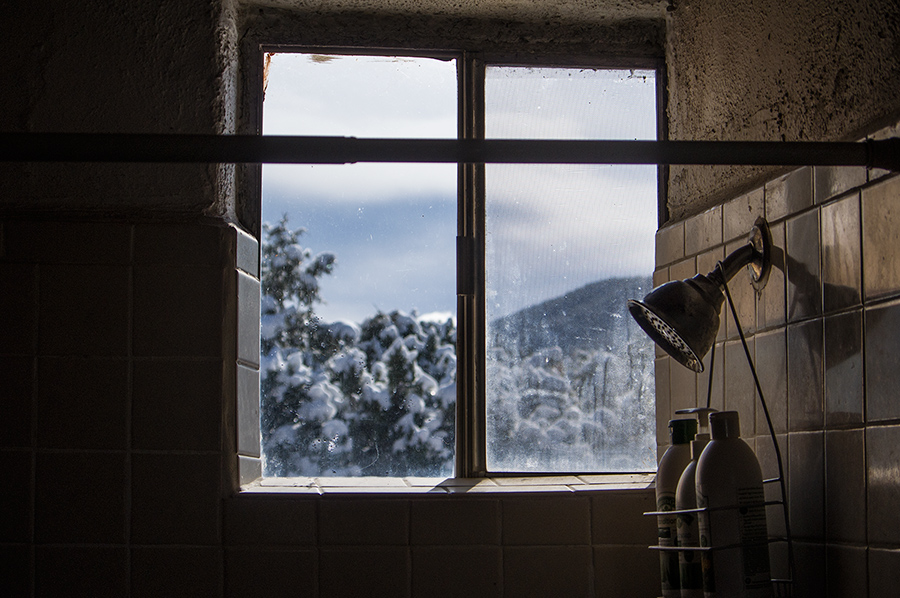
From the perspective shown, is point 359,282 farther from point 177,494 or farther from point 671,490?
point 671,490

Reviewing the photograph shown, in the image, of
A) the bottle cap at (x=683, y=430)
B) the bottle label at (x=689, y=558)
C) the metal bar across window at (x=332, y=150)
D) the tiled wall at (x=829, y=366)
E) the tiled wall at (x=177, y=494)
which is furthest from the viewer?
the tiled wall at (x=177, y=494)

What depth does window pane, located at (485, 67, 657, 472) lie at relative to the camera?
1589 millimetres

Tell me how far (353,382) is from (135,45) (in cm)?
72

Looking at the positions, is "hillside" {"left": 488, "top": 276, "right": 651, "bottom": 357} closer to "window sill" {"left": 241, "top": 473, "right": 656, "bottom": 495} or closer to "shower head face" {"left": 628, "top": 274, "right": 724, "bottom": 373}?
"window sill" {"left": 241, "top": 473, "right": 656, "bottom": 495}

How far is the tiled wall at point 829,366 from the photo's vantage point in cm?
91

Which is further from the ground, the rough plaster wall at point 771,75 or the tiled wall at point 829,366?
the rough plaster wall at point 771,75

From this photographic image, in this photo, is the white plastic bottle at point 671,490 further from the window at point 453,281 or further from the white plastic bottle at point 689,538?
the window at point 453,281

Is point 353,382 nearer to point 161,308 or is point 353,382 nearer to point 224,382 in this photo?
point 224,382

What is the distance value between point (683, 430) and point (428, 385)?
1.88ft

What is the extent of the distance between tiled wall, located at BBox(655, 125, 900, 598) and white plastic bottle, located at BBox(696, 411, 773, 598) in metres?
0.10

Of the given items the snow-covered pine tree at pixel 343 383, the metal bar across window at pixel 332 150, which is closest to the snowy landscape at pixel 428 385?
the snow-covered pine tree at pixel 343 383

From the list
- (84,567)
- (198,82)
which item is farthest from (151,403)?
(198,82)

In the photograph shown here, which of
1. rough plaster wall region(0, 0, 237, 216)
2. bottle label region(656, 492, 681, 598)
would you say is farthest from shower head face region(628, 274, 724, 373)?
rough plaster wall region(0, 0, 237, 216)

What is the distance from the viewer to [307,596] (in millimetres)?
1367
